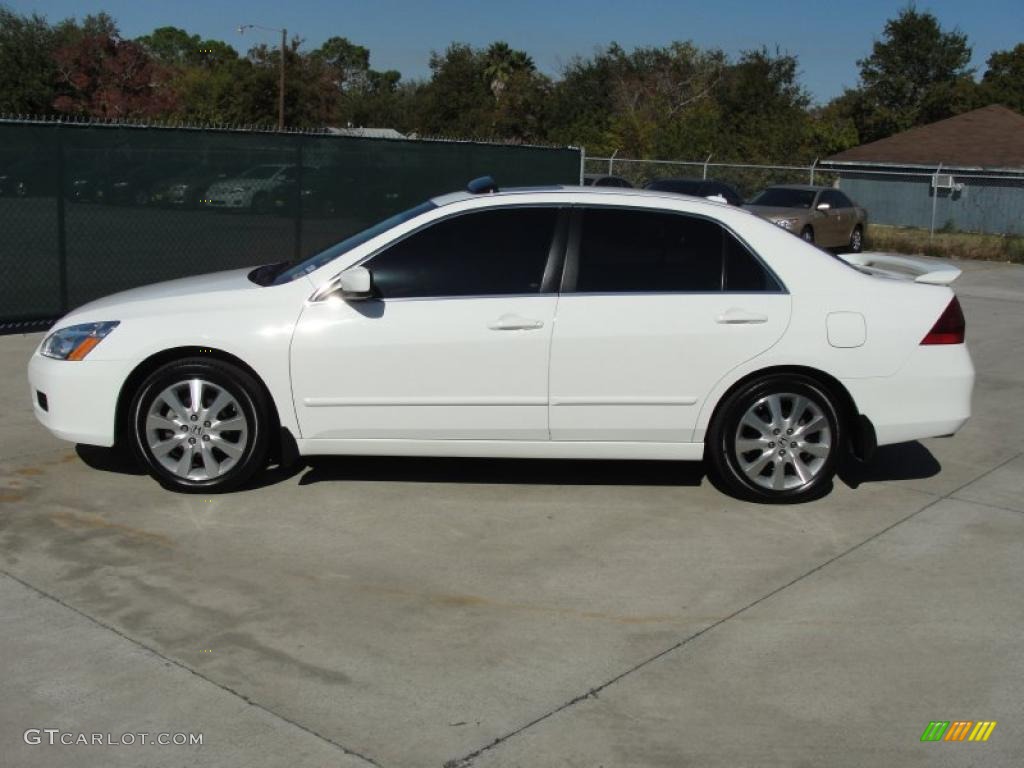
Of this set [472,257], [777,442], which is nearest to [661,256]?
[472,257]

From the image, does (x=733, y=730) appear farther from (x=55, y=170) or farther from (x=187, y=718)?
(x=55, y=170)

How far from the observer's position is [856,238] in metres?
24.7

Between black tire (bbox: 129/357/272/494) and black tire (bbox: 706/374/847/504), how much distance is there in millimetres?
2389

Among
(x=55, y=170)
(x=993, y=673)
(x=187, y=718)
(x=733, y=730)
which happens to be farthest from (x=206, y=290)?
(x=55, y=170)

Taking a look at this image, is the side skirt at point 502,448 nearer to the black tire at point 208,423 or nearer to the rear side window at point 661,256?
the black tire at point 208,423

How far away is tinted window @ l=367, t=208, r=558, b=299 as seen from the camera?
6191mm

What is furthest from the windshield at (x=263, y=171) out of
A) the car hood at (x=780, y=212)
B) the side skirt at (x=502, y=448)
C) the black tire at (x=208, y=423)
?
→ the car hood at (x=780, y=212)

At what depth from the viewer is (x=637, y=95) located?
2464 inches

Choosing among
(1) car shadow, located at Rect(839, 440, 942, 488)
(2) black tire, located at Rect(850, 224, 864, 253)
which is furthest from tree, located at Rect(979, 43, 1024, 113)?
(1) car shadow, located at Rect(839, 440, 942, 488)

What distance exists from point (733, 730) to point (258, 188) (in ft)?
33.8

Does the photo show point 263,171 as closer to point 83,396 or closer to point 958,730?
point 83,396

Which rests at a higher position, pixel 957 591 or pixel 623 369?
pixel 623 369

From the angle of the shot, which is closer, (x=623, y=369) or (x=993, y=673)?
(x=993, y=673)

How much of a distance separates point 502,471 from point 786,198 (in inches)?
→ 695
